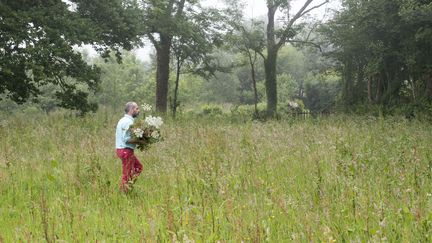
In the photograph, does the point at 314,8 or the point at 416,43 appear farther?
the point at 314,8

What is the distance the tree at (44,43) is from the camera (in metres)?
12.8

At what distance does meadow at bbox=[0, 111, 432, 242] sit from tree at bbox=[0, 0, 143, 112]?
9.20 ft

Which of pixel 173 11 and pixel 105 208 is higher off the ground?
pixel 173 11

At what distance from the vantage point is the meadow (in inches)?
147

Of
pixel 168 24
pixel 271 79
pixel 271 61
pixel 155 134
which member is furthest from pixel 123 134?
pixel 271 61

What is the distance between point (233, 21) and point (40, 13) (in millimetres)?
16396

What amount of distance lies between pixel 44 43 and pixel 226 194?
1052 cm

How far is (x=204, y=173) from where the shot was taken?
5938mm

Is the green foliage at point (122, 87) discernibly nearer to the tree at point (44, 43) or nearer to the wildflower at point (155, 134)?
the tree at point (44, 43)

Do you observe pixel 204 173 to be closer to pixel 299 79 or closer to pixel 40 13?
pixel 40 13

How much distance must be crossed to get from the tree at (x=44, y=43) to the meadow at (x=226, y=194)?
2.81 meters

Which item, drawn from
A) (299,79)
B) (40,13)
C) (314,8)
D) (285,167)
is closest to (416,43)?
(314,8)

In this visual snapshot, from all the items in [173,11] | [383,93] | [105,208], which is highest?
[173,11]

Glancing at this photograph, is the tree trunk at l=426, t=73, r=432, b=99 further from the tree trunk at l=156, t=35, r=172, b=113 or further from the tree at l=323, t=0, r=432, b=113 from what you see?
the tree trunk at l=156, t=35, r=172, b=113
